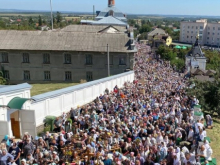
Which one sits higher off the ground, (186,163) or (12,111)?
(12,111)

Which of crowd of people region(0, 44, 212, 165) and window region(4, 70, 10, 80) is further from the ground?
crowd of people region(0, 44, 212, 165)

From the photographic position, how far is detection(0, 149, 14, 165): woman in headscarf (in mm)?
9248

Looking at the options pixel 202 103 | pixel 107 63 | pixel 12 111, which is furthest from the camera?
pixel 107 63

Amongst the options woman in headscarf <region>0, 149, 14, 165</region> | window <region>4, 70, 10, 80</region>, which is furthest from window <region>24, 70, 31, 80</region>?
woman in headscarf <region>0, 149, 14, 165</region>

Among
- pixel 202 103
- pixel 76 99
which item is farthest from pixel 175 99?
pixel 76 99

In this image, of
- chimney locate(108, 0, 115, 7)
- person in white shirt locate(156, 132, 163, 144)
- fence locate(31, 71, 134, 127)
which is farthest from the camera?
chimney locate(108, 0, 115, 7)

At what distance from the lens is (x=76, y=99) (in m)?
18.4

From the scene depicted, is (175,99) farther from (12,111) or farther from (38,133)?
(12,111)

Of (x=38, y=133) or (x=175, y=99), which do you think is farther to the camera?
(x=175, y=99)

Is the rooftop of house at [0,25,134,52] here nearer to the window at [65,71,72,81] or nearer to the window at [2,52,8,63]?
the window at [2,52,8,63]

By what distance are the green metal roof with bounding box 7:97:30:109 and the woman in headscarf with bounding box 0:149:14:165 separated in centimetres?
357

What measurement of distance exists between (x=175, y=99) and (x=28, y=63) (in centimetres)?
1859

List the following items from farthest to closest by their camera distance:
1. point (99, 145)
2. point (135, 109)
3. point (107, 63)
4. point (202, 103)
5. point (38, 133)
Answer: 1. point (107, 63)
2. point (202, 103)
3. point (135, 109)
4. point (38, 133)
5. point (99, 145)

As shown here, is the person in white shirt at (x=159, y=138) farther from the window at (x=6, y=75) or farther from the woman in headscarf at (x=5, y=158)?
the window at (x=6, y=75)
